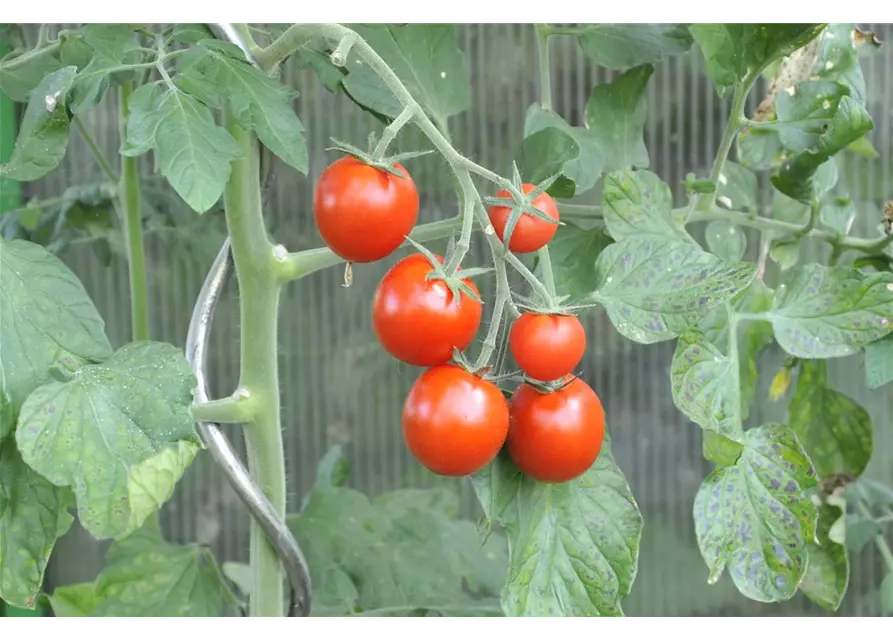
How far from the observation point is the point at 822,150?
1.81 ft

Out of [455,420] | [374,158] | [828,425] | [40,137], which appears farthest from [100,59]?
[828,425]

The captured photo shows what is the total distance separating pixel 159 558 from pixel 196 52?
366 mm

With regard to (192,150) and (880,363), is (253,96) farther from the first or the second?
(880,363)

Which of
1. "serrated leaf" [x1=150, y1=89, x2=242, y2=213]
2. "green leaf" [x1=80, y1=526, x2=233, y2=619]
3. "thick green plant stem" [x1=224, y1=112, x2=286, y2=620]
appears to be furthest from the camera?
"green leaf" [x1=80, y1=526, x2=233, y2=619]

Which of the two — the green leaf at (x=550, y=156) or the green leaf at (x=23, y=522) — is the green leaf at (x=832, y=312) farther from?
the green leaf at (x=23, y=522)

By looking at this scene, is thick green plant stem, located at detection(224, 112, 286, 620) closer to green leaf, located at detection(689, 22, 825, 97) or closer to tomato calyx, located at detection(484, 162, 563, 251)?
tomato calyx, located at detection(484, 162, 563, 251)

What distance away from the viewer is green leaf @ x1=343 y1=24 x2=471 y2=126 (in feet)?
1.82

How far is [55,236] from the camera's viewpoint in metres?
0.72

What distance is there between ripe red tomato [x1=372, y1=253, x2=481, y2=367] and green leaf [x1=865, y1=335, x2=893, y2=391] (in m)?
0.29

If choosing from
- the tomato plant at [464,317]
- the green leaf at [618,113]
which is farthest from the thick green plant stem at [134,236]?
the green leaf at [618,113]

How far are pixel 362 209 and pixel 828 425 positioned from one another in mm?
444

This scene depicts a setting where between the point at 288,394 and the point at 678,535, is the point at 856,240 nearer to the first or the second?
the point at 678,535

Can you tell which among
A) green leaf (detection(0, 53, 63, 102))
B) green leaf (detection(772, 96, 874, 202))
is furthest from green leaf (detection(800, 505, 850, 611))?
green leaf (detection(0, 53, 63, 102))

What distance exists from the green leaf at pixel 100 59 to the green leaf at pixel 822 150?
1.37 ft
